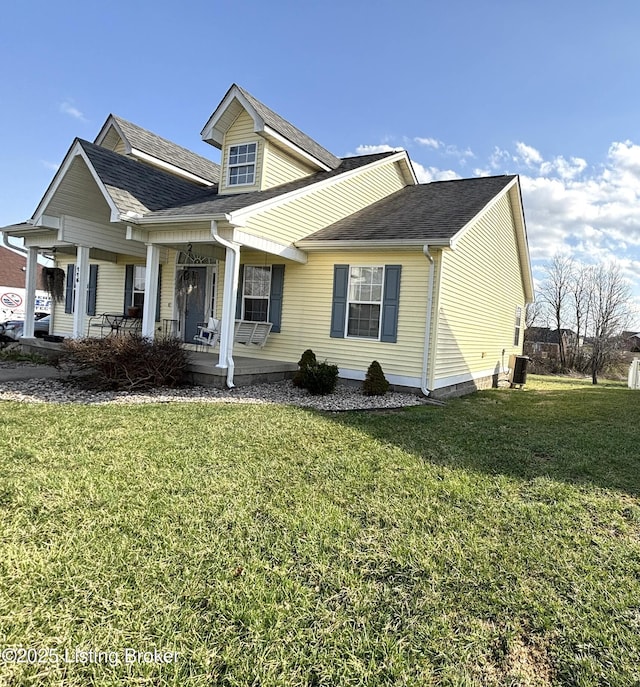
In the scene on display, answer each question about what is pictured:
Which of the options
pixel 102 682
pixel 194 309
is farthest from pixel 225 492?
pixel 194 309

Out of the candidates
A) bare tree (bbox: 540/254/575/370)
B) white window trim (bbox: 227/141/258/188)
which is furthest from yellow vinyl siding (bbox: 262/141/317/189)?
bare tree (bbox: 540/254/575/370)

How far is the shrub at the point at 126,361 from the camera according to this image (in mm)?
7684

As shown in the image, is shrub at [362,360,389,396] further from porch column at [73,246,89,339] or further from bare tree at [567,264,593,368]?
bare tree at [567,264,593,368]

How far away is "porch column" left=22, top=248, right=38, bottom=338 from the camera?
12.4 meters

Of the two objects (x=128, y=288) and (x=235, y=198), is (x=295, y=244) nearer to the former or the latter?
(x=235, y=198)

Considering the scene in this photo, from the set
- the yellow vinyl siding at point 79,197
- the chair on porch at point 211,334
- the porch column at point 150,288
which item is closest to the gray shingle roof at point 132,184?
the yellow vinyl siding at point 79,197

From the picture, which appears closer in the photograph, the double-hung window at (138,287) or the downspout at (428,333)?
the downspout at (428,333)

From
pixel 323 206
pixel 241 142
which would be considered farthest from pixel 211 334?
pixel 241 142

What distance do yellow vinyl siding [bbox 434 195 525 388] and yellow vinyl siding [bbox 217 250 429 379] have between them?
0.51 m

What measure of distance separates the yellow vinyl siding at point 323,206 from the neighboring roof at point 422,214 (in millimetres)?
221

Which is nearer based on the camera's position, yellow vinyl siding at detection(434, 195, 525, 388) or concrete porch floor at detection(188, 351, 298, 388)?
concrete porch floor at detection(188, 351, 298, 388)

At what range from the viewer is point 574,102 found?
38.9 ft

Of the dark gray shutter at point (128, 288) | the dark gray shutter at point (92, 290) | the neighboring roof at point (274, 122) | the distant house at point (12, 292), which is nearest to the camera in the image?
the neighboring roof at point (274, 122)

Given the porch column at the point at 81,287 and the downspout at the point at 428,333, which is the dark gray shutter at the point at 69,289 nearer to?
the porch column at the point at 81,287
